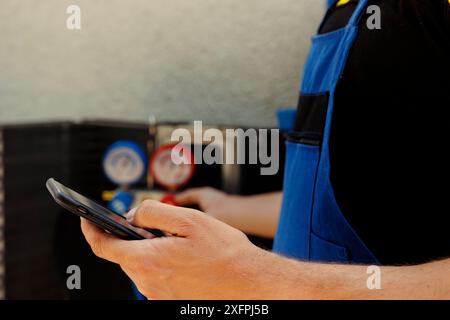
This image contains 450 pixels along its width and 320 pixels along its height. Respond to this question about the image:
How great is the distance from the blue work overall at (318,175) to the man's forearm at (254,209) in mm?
186

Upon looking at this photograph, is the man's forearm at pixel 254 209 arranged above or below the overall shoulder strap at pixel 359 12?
below

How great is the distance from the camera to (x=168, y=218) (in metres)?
→ 0.60

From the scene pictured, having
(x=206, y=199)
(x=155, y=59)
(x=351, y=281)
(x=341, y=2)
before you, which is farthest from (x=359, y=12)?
(x=155, y=59)

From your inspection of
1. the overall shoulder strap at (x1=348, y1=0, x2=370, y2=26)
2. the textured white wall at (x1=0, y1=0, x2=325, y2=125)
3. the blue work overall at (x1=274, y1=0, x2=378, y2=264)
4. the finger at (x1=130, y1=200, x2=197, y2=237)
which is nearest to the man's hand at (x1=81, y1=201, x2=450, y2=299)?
the finger at (x1=130, y1=200, x2=197, y2=237)

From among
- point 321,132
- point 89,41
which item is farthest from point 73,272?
point 321,132

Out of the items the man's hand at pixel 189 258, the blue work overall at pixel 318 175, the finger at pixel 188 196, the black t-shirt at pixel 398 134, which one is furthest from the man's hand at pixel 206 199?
the man's hand at pixel 189 258

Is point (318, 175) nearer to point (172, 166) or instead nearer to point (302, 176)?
point (302, 176)

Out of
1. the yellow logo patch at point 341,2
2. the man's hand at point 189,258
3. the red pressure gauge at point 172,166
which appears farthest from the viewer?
the red pressure gauge at point 172,166

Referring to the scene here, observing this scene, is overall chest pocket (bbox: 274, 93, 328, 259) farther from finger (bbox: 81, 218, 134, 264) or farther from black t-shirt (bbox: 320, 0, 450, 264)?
finger (bbox: 81, 218, 134, 264)

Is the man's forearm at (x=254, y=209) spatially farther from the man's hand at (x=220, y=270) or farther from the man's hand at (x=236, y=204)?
the man's hand at (x=220, y=270)

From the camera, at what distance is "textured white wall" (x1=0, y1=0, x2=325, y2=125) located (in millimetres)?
1146

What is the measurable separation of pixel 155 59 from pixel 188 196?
36 cm

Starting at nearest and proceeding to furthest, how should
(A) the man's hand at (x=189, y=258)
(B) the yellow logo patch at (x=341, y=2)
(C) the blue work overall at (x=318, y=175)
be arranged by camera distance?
1. (A) the man's hand at (x=189, y=258)
2. (C) the blue work overall at (x=318, y=175)
3. (B) the yellow logo patch at (x=341, y=2)

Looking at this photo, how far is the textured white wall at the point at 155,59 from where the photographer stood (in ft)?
3.76
